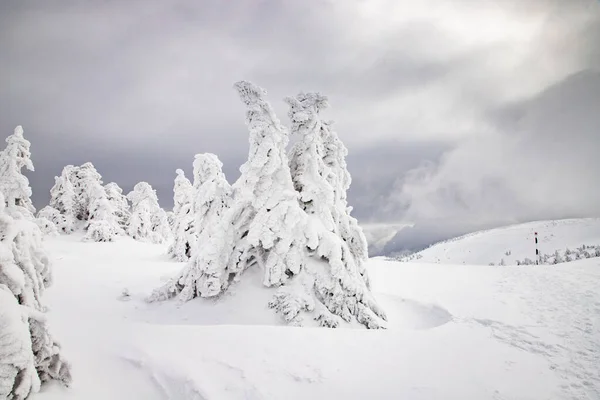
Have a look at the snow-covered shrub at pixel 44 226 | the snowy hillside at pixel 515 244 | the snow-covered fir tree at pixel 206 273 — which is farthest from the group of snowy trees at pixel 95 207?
the snowy hillside at pixel 515 244

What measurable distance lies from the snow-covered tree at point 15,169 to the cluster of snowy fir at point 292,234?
60.2ft

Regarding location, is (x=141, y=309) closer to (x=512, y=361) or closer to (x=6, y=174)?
(x=512, y=361)

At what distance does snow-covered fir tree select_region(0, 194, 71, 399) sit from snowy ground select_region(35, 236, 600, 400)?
51cm

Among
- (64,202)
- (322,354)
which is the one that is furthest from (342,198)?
(64,202)

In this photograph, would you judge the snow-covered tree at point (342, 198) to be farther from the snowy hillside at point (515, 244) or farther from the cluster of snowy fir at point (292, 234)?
the snowy hillside at point (515, 244)

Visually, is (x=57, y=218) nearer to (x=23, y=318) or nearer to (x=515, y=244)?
(x=23, y=318)

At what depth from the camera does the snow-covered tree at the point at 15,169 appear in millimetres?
23266

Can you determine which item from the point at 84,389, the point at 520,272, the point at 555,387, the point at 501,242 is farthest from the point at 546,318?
the point at 501,242

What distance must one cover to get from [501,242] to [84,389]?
134 m

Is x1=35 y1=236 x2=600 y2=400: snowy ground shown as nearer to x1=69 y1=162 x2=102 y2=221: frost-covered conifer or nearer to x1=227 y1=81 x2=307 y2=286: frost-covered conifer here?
x1=227 y1=81 x2=307 y2=286: frost-covered conifer

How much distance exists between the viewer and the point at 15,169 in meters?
23.8

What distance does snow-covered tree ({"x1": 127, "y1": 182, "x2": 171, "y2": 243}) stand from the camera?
42875 mm

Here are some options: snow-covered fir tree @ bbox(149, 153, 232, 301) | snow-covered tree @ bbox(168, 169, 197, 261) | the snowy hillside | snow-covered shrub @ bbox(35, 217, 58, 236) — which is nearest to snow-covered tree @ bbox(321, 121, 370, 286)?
snow-covered fir tree @ bbox(149, 153, 232, 301)

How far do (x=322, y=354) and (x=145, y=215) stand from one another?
44.1 m
